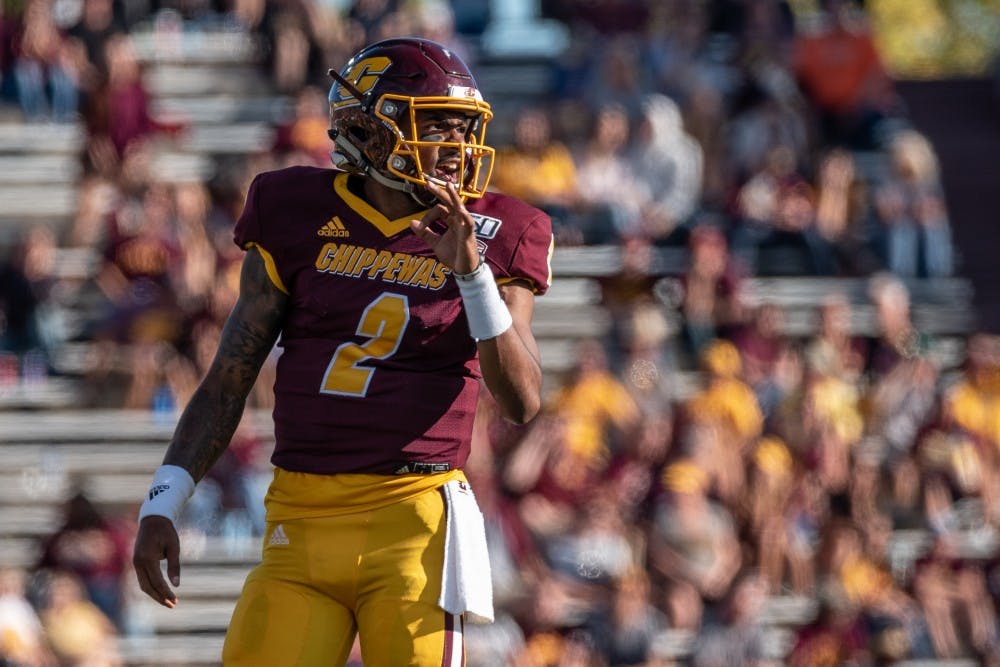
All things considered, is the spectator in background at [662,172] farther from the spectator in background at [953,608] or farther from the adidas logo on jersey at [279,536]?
the adidas logo on jersey at [279,536]

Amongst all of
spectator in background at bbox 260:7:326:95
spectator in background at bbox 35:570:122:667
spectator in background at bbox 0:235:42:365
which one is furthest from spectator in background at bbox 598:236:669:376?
spectator in background at bbox 0:235:42:365

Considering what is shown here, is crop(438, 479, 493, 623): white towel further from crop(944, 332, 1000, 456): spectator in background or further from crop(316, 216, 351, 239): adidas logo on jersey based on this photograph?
crop(944, 332, 1000, 456): spectator in background

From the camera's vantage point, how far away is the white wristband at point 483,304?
3842 mm

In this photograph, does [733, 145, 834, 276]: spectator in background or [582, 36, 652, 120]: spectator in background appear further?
[582, 36, 652, 120]: spectator in background

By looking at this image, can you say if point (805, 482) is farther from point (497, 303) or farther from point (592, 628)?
point (497, 303)

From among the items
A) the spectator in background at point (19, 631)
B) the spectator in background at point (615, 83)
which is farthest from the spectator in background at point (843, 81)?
the spectator in background at point (19, 631)

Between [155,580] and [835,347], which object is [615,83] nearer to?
[835,347]

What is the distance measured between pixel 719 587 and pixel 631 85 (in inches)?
148

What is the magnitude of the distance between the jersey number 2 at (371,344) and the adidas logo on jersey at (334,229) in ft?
0.63

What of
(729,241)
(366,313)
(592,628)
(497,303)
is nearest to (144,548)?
(366,313)

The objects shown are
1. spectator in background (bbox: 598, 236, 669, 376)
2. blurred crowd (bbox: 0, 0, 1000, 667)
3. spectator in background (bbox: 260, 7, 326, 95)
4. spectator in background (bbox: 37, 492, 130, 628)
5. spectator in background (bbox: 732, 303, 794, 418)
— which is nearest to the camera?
spectator in background (bbox: 37, 492, 130, 628)

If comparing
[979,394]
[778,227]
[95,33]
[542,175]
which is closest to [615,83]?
[542,175]

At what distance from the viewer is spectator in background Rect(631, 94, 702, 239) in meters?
11.5

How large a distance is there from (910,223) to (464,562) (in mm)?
8570
